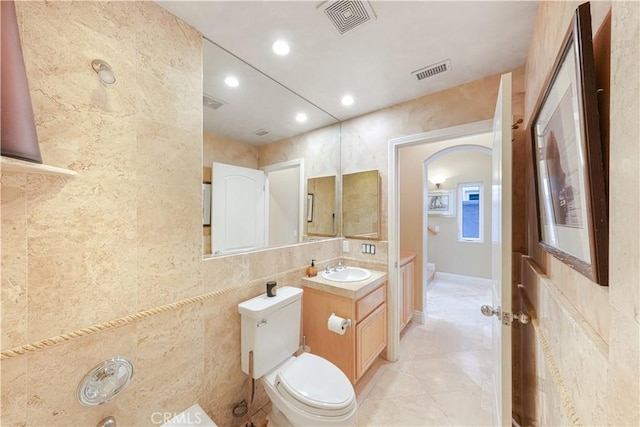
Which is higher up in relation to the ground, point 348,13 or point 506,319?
point 348,13

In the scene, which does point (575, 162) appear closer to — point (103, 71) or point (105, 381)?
point (103, 71)

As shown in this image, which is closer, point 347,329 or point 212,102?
point 212,102

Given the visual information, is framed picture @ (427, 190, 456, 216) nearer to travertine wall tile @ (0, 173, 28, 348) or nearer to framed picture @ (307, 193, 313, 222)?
framed picture @ (307, 193, 313, 222)

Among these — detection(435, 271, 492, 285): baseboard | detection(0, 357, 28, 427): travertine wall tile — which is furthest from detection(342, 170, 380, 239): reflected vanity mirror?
detection(435, 271, 492, 285): baseboard

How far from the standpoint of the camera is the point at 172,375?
49.3 inches

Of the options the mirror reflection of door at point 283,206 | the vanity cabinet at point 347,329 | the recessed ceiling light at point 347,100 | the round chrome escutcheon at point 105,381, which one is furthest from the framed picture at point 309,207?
the round chrome escutcheon at point 105,381

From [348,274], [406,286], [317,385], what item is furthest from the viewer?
[406,286]

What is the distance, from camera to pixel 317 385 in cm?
137

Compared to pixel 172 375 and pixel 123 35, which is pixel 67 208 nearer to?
pixel 123 35

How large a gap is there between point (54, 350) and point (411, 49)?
→ 2.42 meters

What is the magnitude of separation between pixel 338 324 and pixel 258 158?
56.9 inches

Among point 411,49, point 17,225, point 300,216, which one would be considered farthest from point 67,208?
point 411,49

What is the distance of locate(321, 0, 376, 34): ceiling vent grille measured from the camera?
121cm

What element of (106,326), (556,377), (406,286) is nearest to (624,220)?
(556,377)
